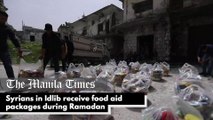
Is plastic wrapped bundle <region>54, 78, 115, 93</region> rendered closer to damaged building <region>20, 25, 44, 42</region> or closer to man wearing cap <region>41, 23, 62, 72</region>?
man wearing cap <region>41, 23, 62, 72</region>

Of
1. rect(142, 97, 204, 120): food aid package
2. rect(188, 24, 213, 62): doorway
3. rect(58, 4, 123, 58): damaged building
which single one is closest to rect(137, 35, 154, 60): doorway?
rect(58, 4, 123, 58): damaged building

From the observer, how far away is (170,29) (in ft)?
46.3

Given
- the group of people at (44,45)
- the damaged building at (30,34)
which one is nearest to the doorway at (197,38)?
the group of people at (44,45)

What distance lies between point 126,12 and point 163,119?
697 inches

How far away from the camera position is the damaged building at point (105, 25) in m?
20.8

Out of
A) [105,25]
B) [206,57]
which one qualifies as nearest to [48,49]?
[206,57]

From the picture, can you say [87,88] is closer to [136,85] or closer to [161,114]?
[161,114]

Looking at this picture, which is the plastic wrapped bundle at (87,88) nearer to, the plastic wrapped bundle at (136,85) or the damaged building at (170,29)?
the plastic wrapped bundle at (136,85)

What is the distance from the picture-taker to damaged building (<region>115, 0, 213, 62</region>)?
1279 cm

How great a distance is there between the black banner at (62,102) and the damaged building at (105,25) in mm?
16099

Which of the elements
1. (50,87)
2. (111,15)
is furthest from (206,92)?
(111,15)

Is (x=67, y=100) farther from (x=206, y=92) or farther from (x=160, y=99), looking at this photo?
(x=160, y=99)

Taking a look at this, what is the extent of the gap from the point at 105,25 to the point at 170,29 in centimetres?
1253

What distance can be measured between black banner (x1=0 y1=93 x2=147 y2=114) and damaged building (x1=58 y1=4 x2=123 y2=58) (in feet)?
52.8
